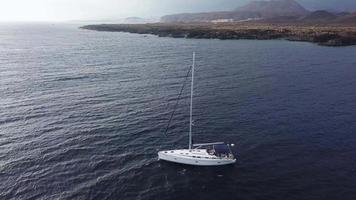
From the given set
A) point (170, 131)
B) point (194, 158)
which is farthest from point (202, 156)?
point (170, 131)

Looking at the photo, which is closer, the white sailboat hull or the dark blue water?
the dark blue water

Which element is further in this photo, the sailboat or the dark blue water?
the sailboat

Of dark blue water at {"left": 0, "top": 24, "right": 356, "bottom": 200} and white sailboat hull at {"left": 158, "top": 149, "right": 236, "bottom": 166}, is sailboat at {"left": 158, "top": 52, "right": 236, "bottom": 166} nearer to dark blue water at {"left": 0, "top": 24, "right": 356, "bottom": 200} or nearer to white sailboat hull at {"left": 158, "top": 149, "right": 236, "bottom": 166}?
white sailboat hull at {"left": 158, "top": 149, "right": 236, "bottom": 166}

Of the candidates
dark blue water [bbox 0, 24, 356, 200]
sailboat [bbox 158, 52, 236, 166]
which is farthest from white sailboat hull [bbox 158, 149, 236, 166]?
dark blue water [bbox 0, 24, 356, 200]

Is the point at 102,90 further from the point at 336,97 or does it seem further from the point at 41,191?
the point at 336,97

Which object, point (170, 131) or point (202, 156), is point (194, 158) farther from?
point (170, 131)
